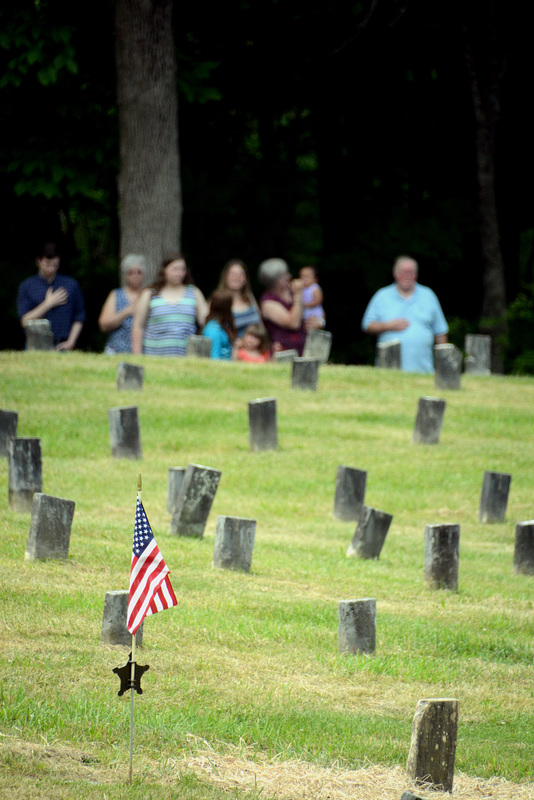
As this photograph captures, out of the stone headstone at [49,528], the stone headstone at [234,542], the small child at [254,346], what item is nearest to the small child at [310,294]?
the small child at [254,346]

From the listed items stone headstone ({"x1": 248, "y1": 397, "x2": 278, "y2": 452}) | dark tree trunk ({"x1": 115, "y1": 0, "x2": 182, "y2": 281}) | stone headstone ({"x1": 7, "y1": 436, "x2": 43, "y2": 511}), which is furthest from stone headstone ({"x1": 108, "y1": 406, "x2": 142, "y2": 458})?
dark tree trunk ({"x1": 115, "y1": 0, "x2": 182, "y2": 281})

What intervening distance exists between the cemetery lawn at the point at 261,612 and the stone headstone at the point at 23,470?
0.71 ft

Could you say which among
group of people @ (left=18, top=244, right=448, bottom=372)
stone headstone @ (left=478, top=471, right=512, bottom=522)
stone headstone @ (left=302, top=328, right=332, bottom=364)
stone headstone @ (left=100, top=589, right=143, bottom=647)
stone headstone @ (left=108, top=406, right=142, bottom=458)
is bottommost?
stone headstone @ (left=100, top=589, right=143, bottom=647)

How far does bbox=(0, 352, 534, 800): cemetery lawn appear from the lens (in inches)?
176

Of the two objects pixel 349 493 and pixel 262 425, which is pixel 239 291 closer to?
pixel 262 425

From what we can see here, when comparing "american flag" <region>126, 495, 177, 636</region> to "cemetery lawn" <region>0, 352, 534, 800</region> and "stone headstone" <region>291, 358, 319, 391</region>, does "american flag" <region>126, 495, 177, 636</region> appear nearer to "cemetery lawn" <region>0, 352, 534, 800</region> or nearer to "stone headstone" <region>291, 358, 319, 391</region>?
"cemetery lawn" <region>0, 352, 534, 800</region>

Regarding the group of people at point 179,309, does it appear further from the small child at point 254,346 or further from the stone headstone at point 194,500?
the stone headstone at point 194,500

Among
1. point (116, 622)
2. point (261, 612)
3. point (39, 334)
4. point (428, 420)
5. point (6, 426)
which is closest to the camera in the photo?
point (116, 622)

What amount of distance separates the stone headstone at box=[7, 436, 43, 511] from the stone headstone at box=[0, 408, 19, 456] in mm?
1547

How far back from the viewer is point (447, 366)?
13211 mm

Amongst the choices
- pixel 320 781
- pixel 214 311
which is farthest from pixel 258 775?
pixel 214 311

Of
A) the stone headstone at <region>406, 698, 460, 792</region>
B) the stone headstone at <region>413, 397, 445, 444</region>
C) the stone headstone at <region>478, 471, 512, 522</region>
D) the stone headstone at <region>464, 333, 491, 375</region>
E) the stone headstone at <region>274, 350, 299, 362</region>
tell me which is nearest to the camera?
the stone headstone at <region>406, 698, 460, 792</region>

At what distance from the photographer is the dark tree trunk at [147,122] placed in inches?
656

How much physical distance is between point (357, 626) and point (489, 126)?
14.7 metres
